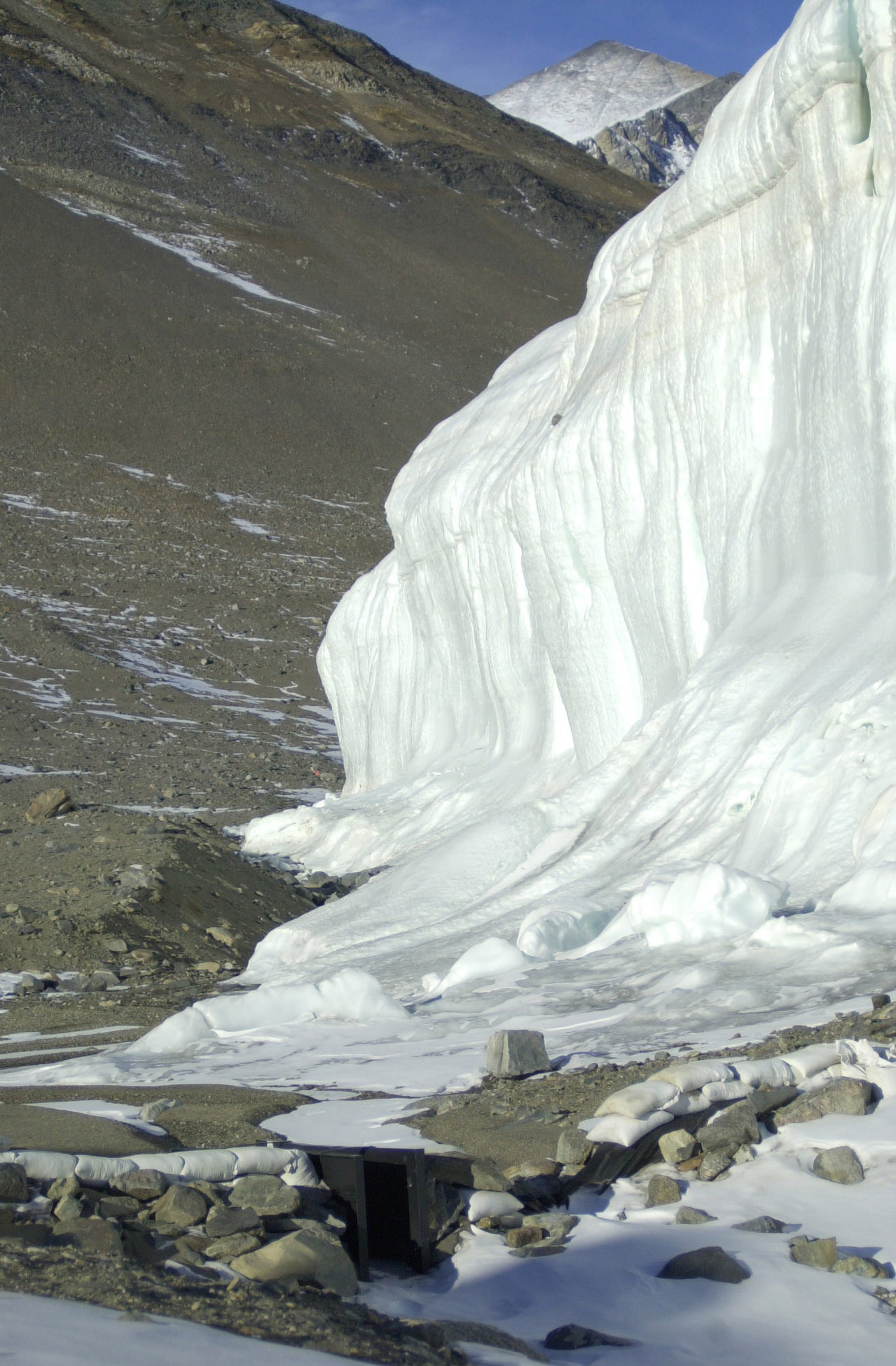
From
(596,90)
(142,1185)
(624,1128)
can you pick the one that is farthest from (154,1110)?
(596,90)

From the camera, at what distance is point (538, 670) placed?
12.6 meters

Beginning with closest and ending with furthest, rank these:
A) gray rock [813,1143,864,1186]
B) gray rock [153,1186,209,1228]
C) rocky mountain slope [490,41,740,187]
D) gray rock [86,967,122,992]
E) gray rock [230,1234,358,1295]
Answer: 1. gray rock [230,1234,358,1295]
2. gray rock [153,1186,209,1228]
3. gray rock [813,1143,864,1186]
4. gray rock [86,967,122,992]
5. rocky mountain slope [490,41,740,187]

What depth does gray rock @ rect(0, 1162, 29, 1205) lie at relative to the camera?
2.99m

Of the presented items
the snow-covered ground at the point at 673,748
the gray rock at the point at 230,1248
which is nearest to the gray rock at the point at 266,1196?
the gray rock at the point at 230,1248

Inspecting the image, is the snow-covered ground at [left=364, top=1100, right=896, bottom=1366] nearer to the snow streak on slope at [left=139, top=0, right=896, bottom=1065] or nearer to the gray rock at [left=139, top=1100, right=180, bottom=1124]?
the gray rock at [left=139, top=1100, right=180, bottom=1124]

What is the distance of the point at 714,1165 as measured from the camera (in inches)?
133

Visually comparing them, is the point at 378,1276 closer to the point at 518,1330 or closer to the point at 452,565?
the point at 518,1330

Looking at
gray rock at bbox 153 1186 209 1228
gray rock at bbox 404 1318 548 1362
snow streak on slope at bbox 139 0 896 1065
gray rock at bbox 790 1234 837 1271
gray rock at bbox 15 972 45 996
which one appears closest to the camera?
gray rock at bbox 404 1318 548 1362

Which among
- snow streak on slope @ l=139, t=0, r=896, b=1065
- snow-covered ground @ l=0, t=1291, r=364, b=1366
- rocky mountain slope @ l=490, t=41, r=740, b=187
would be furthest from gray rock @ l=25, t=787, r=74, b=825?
rocky mountain slope @ l=490, t=41, r=740, b=187

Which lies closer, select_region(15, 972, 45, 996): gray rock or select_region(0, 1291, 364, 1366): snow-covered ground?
select_region(0, 1291, 364, 1366): snow-covered ground

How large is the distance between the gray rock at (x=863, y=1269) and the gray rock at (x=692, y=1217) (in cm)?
36

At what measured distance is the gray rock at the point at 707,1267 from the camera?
281 cm

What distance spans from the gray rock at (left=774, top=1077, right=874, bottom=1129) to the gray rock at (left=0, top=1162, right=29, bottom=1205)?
1852 millimetres

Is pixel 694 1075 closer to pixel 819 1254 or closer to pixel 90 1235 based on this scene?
pixel 819 1254
